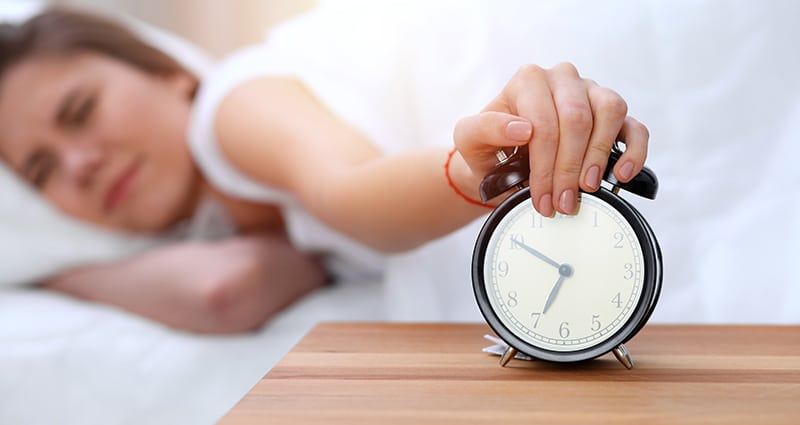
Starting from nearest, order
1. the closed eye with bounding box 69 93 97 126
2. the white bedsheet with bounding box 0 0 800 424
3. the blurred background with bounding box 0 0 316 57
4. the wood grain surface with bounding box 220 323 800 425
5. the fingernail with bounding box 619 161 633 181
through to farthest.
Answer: the wood grain surface with bounding box 220 323 800 425 → the fingernail with bounding box 619 161 633 181 → the white bedsheet with bounding box 0 0 800 424 → the closed eye with bounding box 69 93 97 126 → the blurred background with bounding box 0 0 316 57

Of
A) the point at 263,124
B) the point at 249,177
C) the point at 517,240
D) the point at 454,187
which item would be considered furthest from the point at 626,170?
the point at 249,177

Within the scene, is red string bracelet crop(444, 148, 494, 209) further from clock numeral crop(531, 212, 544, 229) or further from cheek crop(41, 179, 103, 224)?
cheek crop(41, 179, 103, 224)

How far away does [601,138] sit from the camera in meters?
0.72

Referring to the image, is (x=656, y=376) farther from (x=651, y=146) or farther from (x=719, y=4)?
(x=719, y=4)

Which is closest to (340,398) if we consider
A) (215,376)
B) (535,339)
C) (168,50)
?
(535,339)

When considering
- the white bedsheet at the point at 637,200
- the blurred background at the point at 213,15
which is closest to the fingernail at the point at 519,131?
the white bedsheet at the point at 637,200

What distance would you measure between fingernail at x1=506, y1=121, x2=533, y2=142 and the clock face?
0.06 metres

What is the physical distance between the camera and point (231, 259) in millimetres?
1483

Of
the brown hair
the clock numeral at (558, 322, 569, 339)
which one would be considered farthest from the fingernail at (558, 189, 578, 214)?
the brown hair

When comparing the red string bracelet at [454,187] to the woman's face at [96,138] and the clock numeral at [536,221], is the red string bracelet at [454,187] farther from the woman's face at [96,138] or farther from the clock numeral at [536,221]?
the woman's face at [96,138]

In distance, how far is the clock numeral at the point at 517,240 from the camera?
0.74 m

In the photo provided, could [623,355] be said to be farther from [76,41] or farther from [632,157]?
[76,41]

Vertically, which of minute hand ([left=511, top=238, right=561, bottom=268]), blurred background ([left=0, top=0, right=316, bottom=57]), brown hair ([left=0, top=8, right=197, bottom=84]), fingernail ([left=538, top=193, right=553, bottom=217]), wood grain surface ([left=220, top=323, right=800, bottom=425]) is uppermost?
blurred background ([left=0, top=0, right=316, bottom=57])

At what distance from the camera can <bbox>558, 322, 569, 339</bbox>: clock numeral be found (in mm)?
730
